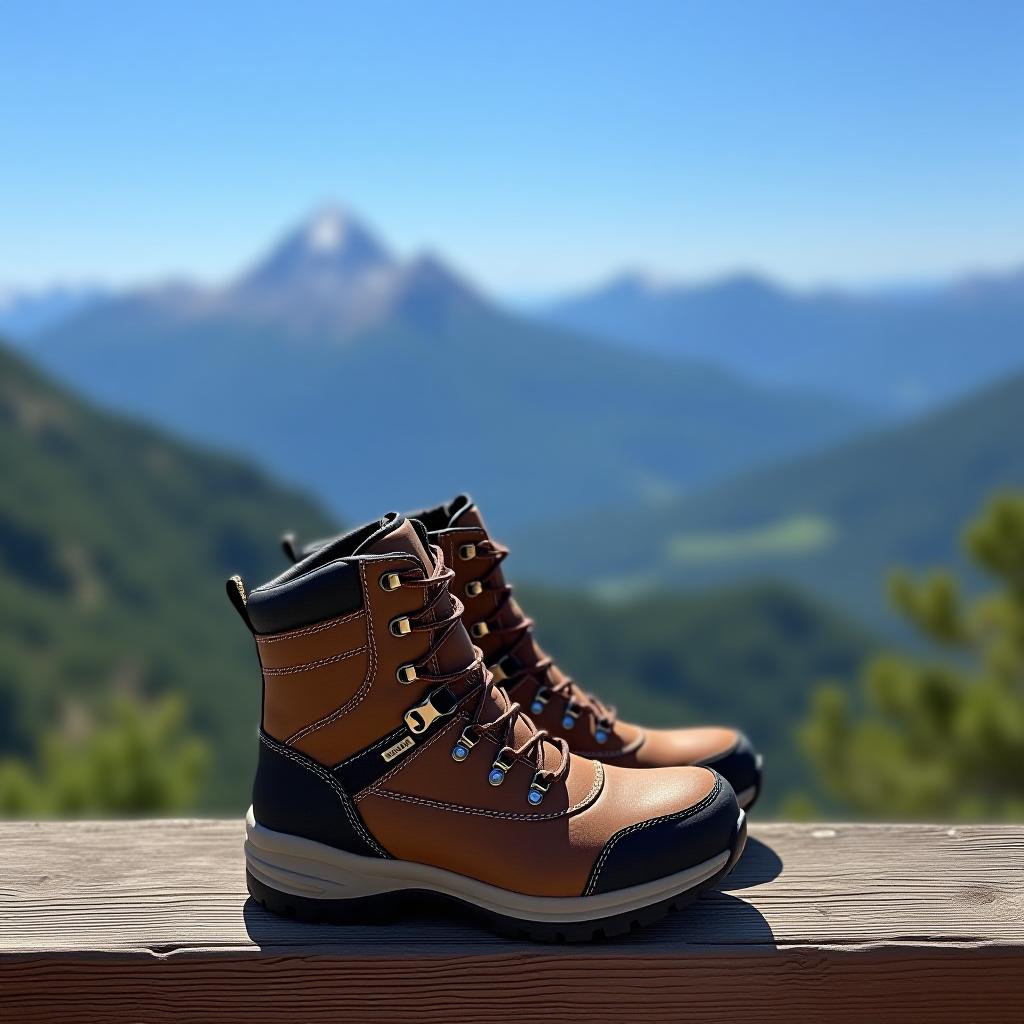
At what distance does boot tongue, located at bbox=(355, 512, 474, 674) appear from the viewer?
196cm

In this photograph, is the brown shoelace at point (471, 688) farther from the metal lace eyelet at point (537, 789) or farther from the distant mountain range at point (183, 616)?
the distant mountain range at point (183, 616)

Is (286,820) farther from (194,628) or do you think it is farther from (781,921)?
(194,628)

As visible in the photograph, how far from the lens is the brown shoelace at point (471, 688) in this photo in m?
1.97

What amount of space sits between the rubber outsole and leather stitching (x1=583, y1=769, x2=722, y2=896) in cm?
6

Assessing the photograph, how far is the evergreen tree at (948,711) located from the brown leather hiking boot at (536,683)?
1360 cm

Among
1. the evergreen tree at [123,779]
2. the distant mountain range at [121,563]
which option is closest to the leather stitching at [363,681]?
the evergreen tree at [123,779]

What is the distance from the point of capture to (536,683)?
2.40m

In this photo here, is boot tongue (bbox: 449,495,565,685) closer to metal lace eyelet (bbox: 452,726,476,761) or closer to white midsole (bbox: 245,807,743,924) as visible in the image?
metal lace eyelet (bbox: 452,726,476,761)

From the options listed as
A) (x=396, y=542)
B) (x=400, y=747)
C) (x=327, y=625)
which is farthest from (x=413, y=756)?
(x=396, y=542)

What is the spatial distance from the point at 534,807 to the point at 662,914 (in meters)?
0.30

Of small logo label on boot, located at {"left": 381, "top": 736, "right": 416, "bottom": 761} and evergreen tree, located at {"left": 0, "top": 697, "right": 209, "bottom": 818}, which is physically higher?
small logo label on boot, located at {"left": 381, "top": 736, "right": 416, "bottom": 761}

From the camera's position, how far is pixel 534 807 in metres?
1.98

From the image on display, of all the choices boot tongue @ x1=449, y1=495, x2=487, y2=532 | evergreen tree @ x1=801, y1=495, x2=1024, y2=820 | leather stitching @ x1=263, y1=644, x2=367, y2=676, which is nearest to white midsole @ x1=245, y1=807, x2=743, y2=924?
leather stitching @ x1=263, y1=644, x2=367, y2=676

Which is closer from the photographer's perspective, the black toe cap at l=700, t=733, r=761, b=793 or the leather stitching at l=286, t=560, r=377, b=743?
the leather stitching at l=286, t=560, r=377, b=743
